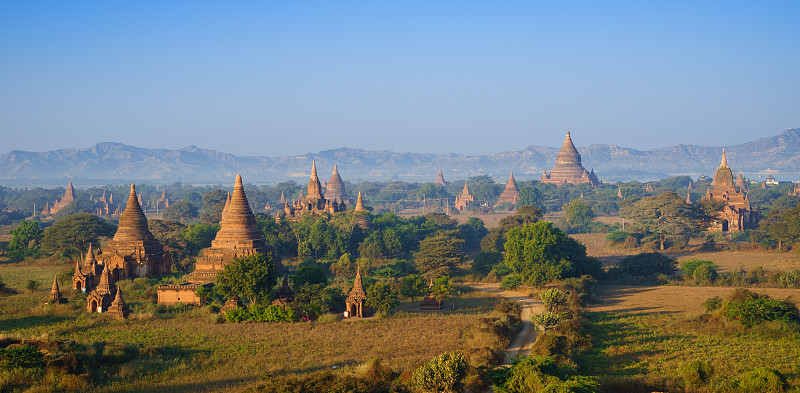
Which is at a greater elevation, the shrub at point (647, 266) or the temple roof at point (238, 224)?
the temple roof at point (238, 224)

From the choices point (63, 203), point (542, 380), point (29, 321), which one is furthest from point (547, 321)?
point (63, 203)

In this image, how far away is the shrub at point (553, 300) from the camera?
38625mm

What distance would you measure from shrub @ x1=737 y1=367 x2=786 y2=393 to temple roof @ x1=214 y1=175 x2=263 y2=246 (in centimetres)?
3386

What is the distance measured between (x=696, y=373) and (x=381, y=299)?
17770 mm

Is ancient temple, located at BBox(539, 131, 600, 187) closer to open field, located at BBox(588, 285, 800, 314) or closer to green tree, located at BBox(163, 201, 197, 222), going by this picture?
green tree, located at BBox(163, 201, 197, 222)

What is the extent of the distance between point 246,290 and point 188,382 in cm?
1352

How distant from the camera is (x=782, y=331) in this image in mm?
32500

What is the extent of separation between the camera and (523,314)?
3953 cm

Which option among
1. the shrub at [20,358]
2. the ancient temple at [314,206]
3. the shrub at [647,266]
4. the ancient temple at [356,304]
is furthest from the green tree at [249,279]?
the ancient temple at [314,206]

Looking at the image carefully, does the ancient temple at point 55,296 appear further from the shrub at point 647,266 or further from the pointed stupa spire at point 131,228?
the shrub at point 647,266

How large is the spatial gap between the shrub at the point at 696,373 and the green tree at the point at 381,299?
54.6 feet

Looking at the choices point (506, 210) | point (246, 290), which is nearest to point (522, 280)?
point (246, 290)

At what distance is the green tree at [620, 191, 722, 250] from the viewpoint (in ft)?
242

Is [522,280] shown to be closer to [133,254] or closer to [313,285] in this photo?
[313,285]
